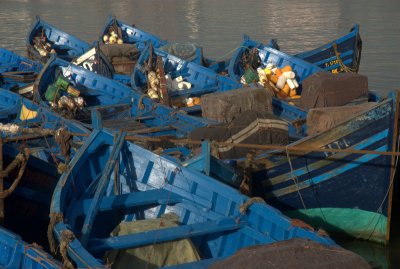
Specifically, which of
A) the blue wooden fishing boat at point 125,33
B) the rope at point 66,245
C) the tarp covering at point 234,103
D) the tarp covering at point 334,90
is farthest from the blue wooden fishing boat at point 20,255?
the blue wooden fishing boat at point 125,33

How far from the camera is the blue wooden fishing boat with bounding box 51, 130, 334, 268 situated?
678 cm

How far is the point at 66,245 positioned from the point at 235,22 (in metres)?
28.6

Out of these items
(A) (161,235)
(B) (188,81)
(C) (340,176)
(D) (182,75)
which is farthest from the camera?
(D) (182,75)

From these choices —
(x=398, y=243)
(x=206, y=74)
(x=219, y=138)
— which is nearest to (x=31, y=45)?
(x=206, y=74)

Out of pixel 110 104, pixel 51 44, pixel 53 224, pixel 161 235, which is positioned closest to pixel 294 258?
pixel 161 235

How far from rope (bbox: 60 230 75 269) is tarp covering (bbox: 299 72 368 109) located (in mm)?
7055

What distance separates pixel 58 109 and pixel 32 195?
12.6ft

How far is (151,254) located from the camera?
718 cm

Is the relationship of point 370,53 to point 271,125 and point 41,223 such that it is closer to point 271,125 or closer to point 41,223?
point 271,125

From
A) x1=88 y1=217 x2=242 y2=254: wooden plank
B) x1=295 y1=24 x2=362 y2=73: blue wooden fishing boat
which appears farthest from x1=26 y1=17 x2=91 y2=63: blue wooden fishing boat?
x1=88 y1=217 x2=242 y2=254: wooden plank

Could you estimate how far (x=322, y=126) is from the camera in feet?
34.4

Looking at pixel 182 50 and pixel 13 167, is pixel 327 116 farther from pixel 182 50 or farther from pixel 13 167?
pixel 182 50

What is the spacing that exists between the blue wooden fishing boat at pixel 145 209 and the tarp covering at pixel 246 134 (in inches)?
59.9

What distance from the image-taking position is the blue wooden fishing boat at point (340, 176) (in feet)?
28.8
